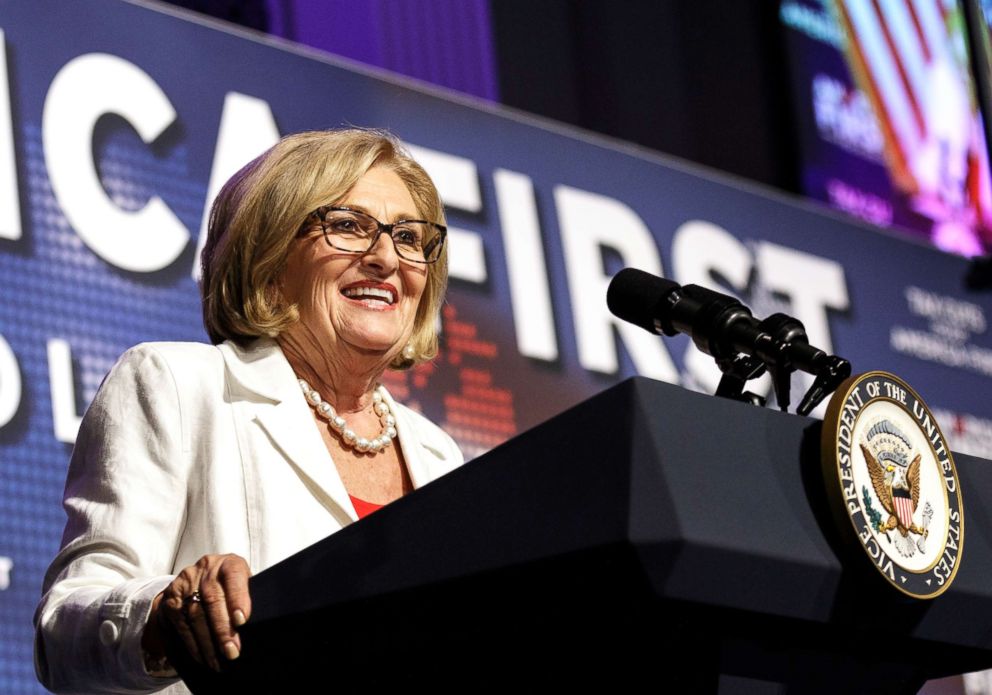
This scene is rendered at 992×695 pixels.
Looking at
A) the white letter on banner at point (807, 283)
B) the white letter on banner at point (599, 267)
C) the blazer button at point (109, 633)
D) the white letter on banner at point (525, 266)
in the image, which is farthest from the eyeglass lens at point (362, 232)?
the white letter on banner at point (807, 283)

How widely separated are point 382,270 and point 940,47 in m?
4.11

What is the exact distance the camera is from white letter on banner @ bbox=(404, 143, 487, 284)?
3463mm

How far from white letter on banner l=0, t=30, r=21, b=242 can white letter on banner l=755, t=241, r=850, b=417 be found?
2.30 meters

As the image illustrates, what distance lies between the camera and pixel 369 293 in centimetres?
176

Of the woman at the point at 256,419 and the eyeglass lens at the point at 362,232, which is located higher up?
the eyeglass lens at the point at 362,232

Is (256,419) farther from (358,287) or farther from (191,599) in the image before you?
(191,599)

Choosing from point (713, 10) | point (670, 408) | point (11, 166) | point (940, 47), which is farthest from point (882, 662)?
point (940, 47)

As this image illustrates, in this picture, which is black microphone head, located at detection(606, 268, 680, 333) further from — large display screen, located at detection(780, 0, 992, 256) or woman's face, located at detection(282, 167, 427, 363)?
large display screen, located at detection(780, 0, 992, 256)

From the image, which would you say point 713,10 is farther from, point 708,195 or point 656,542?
point 656,542

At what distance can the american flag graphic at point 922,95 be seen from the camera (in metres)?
5.05

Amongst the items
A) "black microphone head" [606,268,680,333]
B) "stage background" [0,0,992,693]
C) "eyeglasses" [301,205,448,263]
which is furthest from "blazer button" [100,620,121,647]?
"stage background" [0,0,992,693]

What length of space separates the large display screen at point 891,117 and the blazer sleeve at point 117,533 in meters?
3.65

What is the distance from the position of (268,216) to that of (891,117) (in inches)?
149

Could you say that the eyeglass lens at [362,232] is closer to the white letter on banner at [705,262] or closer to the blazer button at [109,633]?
the blazer button at [109,633]
